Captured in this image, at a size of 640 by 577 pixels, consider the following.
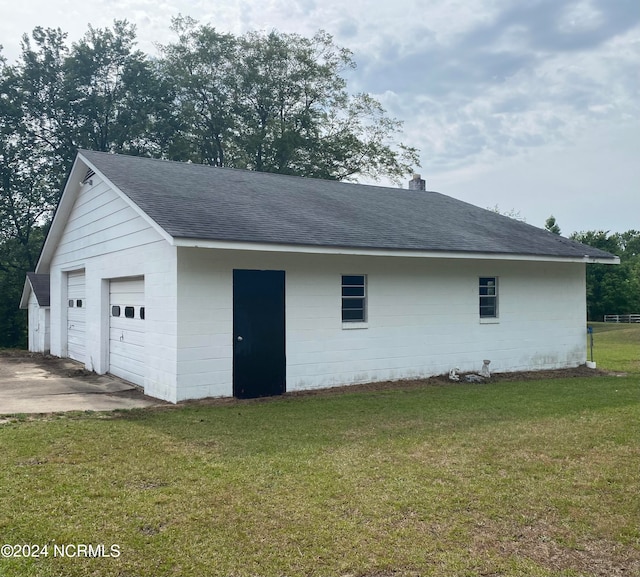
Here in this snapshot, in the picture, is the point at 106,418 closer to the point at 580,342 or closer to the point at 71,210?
the point at 71,210

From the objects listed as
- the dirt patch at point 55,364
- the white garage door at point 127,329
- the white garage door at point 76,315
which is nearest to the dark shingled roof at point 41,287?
the dirt patch at point 55,364

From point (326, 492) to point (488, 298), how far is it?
9323mm

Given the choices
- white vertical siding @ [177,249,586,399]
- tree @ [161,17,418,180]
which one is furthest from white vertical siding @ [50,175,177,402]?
tree @ [161,17,418,180]

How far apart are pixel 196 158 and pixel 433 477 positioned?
27.9 metres

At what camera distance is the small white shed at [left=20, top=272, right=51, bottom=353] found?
1722 cm

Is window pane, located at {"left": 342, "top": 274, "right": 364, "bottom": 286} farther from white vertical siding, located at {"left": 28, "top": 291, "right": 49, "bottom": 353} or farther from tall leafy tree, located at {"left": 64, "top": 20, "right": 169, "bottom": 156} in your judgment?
tall leafy tree, located at {"left": 64, "top": 20, "right": 169, "bottom": 156}

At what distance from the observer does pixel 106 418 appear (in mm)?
7652

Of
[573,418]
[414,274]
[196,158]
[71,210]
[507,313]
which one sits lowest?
[573,418]

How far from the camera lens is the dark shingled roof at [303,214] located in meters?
9.30

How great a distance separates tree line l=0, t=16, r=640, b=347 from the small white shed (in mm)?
7720

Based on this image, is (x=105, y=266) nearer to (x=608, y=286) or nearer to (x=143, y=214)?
(x=143, y=214)

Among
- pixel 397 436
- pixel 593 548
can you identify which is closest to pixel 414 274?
pixel 397 436

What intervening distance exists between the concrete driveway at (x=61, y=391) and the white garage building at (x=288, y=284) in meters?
0.43

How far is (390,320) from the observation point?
11.2m
